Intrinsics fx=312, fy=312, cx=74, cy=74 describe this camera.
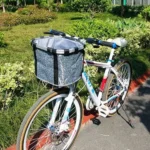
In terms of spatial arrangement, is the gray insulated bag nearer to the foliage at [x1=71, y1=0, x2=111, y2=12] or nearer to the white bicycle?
the white bicycle

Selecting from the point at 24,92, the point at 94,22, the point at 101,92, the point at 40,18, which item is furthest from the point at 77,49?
the point at 40,18

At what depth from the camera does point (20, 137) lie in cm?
324

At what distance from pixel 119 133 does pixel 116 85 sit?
751 mm

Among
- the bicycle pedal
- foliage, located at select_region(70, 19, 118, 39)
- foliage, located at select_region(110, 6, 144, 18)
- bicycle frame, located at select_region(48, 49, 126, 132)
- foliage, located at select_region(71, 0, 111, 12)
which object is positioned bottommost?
the bicycle pedal

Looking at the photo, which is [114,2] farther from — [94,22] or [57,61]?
[57,61]

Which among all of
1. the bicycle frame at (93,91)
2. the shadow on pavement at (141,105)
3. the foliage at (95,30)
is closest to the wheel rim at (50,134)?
the bicycle frame at (93,91)

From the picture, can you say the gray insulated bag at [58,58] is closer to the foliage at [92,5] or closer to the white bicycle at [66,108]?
the white bicycle at [66,108]

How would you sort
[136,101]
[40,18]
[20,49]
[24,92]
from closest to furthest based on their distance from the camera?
[24,92] → [136,101] → [20,49] → [40,18]

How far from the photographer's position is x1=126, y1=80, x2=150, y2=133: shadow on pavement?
198 inches

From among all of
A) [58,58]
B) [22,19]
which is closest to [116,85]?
[58,58]

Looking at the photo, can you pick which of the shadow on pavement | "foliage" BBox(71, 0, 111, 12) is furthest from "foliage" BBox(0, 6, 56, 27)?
the shadow on pavement

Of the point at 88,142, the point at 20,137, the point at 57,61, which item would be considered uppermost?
the point at 57,61

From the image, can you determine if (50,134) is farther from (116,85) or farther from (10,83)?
(116,85)

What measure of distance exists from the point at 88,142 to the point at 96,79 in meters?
1.77
